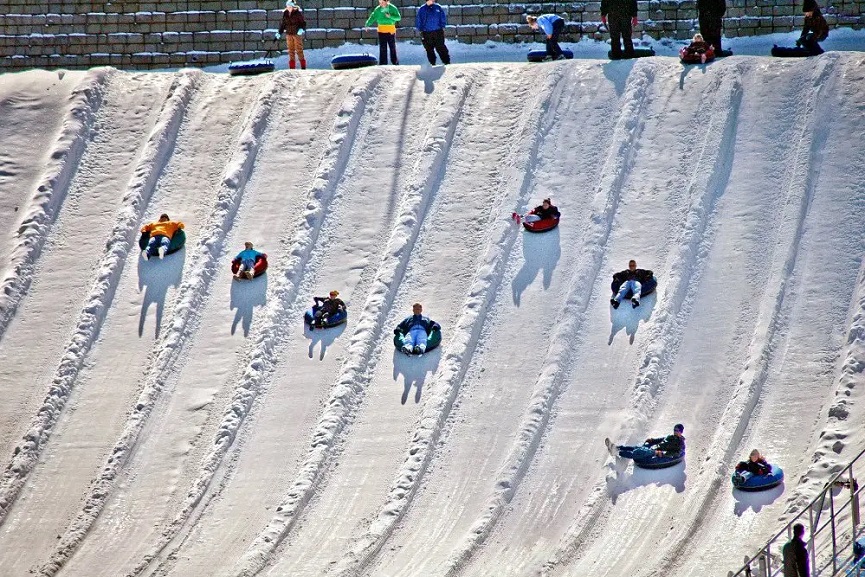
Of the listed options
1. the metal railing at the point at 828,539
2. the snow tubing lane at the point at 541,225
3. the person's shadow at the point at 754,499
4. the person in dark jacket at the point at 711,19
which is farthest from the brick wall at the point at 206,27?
the metal railing at the point at 828,539

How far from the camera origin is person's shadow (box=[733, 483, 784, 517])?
17562 millimetres

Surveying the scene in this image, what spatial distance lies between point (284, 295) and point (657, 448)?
641 cm

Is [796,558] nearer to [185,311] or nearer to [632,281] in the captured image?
[632,281]

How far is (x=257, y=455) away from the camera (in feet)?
64.3

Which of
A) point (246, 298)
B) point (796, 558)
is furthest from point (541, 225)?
point (796, 558)

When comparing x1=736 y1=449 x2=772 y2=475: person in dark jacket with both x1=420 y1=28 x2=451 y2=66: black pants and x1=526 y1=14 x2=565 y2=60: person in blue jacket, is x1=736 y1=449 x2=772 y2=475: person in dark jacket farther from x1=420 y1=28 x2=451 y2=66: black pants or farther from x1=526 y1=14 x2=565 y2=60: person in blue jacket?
x1=420 y1=28 x2=451 y2=66: black pants

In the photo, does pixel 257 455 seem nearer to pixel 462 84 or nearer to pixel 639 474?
pixel 639 474

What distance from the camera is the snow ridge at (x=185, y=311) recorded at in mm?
18734

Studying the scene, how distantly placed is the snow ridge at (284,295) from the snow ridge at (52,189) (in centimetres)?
401

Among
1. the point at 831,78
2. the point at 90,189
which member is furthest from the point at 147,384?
the point at 831,78

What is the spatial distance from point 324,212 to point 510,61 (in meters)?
5.66

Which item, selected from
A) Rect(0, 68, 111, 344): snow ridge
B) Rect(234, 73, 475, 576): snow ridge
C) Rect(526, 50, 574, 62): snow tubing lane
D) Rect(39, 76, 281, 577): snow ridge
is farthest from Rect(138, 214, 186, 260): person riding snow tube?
Rect(526, 50, 574, 62): snow tubing lane

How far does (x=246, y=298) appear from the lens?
72.8 feet

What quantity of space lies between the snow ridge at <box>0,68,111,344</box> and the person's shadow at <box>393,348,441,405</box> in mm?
5986
